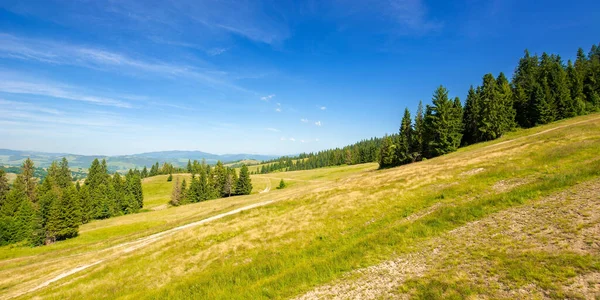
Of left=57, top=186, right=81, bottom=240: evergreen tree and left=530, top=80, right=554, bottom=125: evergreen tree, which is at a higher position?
left=530, top=80, right=554, bottom=125: evergreen tree

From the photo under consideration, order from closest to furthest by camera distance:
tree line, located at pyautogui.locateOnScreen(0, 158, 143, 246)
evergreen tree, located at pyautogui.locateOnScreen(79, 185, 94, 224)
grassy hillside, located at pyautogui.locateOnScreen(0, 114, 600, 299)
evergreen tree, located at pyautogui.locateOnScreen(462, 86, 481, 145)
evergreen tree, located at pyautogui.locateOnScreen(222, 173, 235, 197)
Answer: grassy hillside, located at pyautogui.locateOnScreen(0, 114, 600, 299) → tree line, located at pyautogui.locateOnScreen(0, 158, 143, 246) → evergreen tree, located at pyautogui.locateOnScreen(462, 86, 481, 145) → evergreen tree, located at pyautogui.locateOnScreen(79, 185, 94, 224) → evergreen tree, located at pyautogui.locateOnScreen(222, 173, 235, 197)

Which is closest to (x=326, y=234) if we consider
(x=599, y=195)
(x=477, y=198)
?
(x=477, y=198)

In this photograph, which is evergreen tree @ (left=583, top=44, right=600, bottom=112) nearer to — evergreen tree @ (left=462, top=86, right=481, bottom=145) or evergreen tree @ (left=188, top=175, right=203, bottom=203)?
evergreen tree @ (left=462, top=86, right=481, bottom=145)

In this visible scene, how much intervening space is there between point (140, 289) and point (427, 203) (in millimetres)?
21969

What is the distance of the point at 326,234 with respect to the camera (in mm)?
18328

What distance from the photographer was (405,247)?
12516mm

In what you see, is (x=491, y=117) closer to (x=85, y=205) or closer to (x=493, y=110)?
(x=493, y=110)

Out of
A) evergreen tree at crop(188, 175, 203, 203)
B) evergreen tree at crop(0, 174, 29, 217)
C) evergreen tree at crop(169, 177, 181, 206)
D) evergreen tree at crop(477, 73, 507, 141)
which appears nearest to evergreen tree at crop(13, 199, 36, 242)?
evergreen tree at crop(0, 174, 29, 217)

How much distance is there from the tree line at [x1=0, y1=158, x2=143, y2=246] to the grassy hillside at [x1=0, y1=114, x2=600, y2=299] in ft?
120

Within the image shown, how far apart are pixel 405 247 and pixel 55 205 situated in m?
79.7

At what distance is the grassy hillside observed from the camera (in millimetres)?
8797

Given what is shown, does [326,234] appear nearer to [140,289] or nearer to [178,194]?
[140,289]

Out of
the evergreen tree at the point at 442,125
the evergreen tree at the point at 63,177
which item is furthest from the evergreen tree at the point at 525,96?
the evergreen tree at the point at 63,177

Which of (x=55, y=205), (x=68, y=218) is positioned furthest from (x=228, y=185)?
(x=55, y=205)
